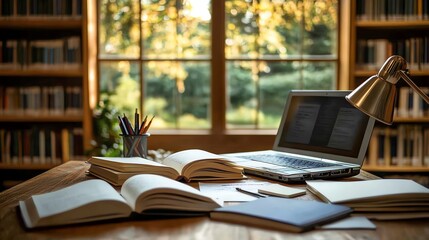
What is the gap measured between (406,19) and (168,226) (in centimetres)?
295

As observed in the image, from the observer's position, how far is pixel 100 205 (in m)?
1.20

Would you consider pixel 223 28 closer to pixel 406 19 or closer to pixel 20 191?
pixel 406 19

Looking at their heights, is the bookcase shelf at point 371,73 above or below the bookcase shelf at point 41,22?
below

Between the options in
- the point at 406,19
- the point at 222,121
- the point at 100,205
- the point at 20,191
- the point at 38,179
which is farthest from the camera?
the point at 222,121

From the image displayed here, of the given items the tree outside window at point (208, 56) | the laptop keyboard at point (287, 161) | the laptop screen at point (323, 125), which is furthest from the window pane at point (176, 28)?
the laptop keyboard at point (287, 161)

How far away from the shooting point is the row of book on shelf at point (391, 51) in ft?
12.0

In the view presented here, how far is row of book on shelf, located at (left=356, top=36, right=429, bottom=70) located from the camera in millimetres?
3672

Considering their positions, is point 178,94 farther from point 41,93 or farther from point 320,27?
point 320,27

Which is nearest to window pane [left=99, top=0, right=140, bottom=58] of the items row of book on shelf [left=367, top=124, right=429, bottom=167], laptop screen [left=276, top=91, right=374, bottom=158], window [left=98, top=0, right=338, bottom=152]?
window [left=98, top=0, right=338, bottom=152]

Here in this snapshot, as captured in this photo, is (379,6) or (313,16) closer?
(379,6)

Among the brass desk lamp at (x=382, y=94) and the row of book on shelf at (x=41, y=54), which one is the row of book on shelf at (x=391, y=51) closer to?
the row of book on shelf at (x=41, y=54)

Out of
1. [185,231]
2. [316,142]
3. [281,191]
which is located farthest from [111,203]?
[316,142]

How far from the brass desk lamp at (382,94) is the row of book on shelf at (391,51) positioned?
2.37 metres

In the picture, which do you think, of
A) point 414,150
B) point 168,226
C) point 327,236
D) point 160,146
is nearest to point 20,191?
point 168,226
